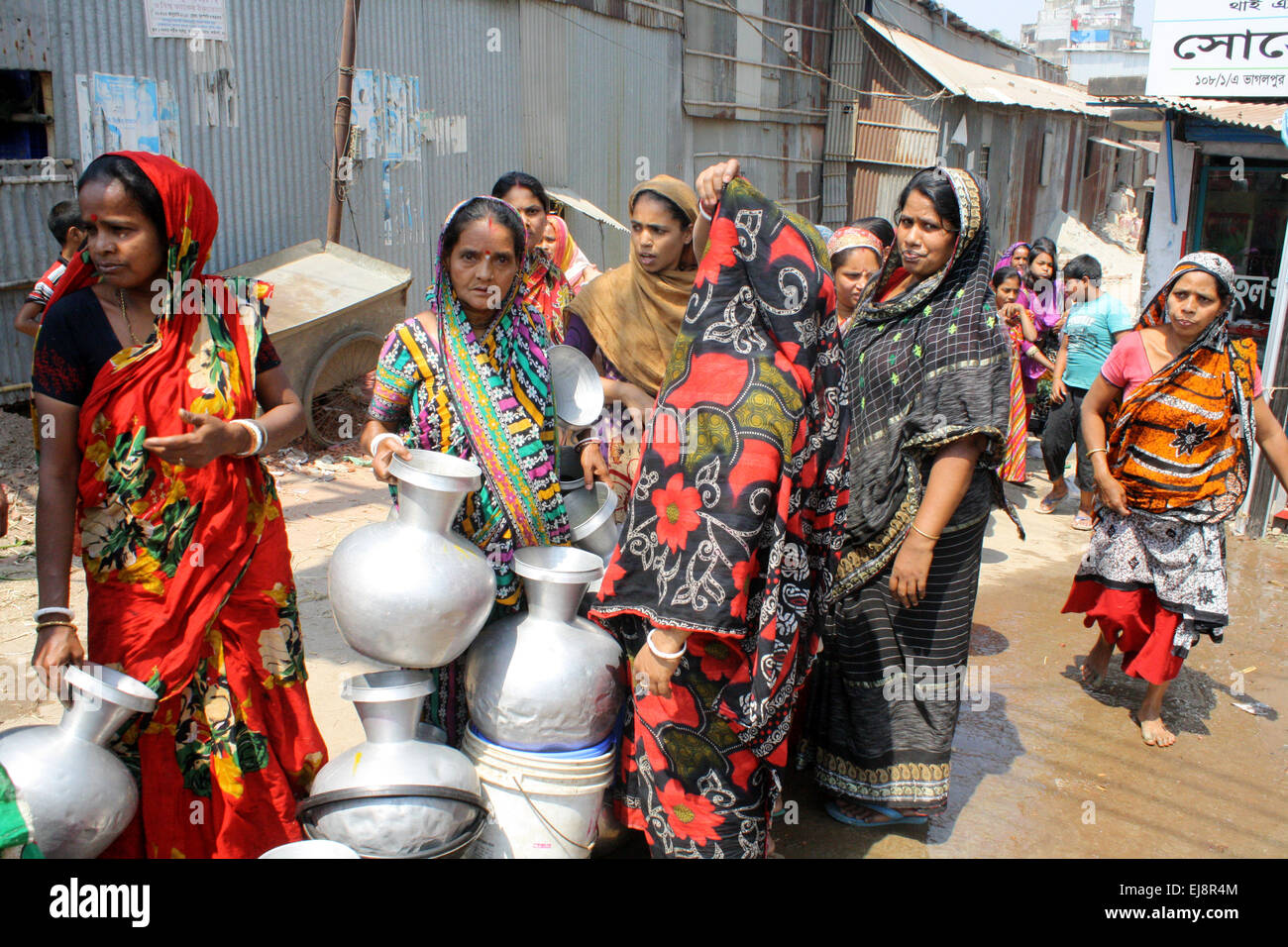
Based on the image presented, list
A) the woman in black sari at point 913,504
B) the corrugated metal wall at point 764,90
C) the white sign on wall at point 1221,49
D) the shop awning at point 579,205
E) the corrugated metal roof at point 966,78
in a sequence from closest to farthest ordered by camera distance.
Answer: the woman in black sari at point 913,504 → the white sign on wall at point 1221,49 → the shop awning at point 579,205 → the corrugated metal wall at point 764,90 → the corrugated metal roof at point 966,78

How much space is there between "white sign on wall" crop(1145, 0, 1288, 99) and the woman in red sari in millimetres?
7841

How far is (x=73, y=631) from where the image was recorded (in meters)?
2.22

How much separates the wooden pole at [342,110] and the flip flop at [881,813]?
6.15m

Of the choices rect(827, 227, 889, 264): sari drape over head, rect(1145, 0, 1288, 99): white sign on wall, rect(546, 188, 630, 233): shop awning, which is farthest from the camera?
rect(546, 188, 630, 233): shop awning

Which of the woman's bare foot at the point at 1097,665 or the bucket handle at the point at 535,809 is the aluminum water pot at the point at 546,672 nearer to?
the bucket handle at the point at 535,809

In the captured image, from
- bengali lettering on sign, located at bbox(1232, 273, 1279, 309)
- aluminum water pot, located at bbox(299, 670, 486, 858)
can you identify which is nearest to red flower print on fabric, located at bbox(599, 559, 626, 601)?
aluminum water pot, located at bbox(299, 670, 486, 858)

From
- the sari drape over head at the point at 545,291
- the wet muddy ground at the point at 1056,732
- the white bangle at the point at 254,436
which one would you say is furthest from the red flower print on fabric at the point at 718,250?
the wet muddy ground at the point at 1056,732

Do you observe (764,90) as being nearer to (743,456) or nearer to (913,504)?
(913,504)

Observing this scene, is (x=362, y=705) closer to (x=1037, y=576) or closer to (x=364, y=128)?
(x=1037, y=576)

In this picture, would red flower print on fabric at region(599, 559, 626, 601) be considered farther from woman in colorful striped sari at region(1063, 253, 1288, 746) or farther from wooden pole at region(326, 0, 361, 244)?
wooden pole at region(326, 0, 361, 244)

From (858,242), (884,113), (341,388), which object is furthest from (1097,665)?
(884,113)

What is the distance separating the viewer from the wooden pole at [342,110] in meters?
7.54

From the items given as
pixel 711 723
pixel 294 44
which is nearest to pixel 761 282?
pixel 711 723

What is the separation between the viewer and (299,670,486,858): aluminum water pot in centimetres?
205
